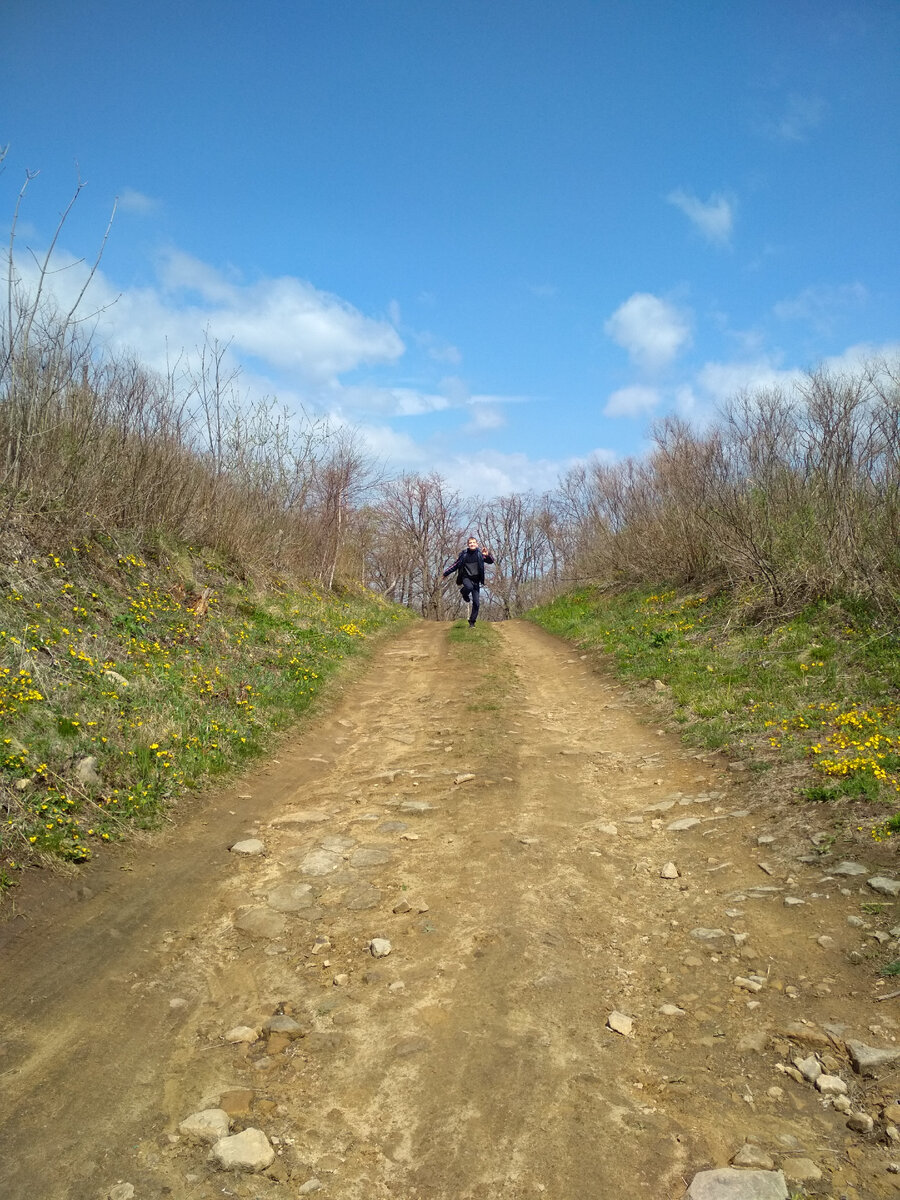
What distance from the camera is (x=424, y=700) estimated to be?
9.48 meters

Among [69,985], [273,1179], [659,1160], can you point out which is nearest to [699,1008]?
[659,1160]

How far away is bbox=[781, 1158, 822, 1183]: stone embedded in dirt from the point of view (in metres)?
2.34

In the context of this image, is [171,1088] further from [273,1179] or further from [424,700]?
[424,700]

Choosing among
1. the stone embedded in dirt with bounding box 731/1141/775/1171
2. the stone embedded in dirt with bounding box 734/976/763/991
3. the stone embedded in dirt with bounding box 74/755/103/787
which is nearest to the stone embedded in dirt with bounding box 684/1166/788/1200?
the stone embedded in dirt with bounding box 731/1141/775/1171

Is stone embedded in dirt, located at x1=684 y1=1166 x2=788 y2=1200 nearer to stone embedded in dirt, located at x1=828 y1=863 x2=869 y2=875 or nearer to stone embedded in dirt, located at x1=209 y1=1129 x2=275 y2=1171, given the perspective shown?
stone embedded in dirt, located at x1=209 y1=1129 x2=275 y2=1171

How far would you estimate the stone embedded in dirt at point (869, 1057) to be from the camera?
2.81 meters

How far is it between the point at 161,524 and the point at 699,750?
835 cm

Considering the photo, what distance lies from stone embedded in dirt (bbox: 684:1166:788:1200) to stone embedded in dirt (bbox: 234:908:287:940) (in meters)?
2.43

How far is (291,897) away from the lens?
14.4ft

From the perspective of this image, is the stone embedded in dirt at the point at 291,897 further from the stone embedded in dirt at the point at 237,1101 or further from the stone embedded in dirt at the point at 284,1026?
the stone embedded in dirt at the point at 237,1101

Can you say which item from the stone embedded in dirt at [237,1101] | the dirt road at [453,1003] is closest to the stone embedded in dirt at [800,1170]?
the dirt road at [453,1003]

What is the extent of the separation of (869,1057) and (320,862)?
3.24 metres

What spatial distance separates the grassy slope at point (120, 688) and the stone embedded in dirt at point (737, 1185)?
378 cm

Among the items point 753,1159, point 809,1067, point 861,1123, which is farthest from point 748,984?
point 753,1159
